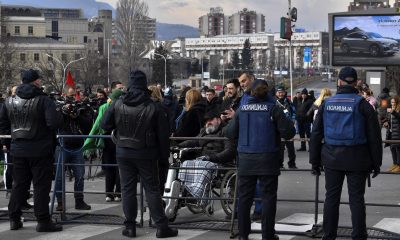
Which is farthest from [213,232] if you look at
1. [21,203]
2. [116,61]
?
[116,61]

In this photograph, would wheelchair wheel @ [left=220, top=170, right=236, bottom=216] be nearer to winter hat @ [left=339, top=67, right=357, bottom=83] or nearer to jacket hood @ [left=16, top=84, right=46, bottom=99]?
winter hat @ [left=339, top=67, right=357, bottom=83]

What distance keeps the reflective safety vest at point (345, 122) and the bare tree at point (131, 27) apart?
98.2 metres

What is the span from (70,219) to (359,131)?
4543 mm

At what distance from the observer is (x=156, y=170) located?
9680 millimetres

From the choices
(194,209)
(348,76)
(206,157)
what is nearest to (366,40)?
(194,209)

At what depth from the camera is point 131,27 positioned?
106938 millimetres

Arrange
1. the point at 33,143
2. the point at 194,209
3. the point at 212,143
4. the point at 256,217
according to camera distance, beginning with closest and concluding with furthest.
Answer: the point at 33,143, the point at 256,217, the point at 212,143, the point at 194,209

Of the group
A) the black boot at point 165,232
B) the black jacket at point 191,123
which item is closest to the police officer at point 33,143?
the black boot at point 165,232

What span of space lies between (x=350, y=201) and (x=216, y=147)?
2.88m

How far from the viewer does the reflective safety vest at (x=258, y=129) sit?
8914 millimetres

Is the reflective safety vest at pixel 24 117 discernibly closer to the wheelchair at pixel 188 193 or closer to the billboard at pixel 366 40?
the wheelchair at pixel 188 193

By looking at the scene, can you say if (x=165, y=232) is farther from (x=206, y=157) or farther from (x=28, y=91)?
(x=28, y=91)

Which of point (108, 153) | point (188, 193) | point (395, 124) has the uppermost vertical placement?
point (395, 124)

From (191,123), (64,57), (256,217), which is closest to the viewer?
(256,217)
